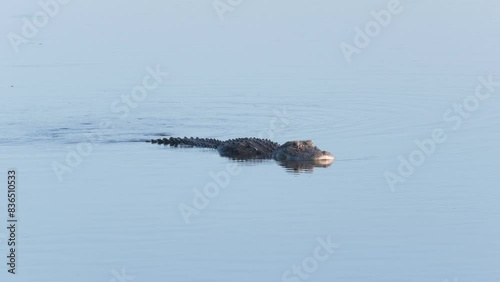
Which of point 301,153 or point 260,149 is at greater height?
point 260,149

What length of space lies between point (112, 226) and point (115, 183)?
2659 mm

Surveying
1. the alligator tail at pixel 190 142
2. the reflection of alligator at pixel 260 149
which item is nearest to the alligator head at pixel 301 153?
the reflection of alligator at pixel 260 149

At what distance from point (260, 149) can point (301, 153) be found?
2.80 ft

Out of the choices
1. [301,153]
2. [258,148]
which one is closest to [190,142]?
[258,148]

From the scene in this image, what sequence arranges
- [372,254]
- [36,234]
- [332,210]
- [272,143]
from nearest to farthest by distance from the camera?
[372,254] → [36,234] → [332,210] → [272,143]

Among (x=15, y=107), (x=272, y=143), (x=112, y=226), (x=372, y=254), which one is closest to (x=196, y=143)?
(x=272, y=143)

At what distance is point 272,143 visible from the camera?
2114 cm

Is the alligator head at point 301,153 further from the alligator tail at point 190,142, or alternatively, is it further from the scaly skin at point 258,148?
the alligator tail at point 190,142

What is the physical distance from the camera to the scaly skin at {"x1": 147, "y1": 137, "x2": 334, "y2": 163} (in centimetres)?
2020

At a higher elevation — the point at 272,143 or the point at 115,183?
the point at 272,143

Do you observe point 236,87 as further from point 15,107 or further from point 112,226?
point 112,226

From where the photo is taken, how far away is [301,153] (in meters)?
20.2

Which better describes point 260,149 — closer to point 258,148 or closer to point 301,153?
point 258,148

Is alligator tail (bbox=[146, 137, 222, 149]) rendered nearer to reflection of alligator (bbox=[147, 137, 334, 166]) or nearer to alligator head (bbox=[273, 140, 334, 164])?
reflection of alligator (bbox=[147, 137, 334, 166])
